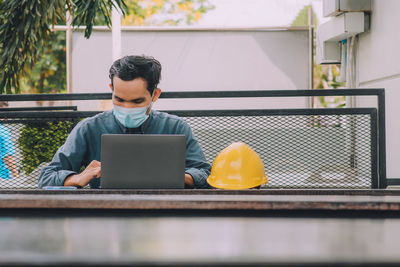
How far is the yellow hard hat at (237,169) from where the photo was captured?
180 cm

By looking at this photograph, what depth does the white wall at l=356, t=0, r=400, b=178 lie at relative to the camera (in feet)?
12.4

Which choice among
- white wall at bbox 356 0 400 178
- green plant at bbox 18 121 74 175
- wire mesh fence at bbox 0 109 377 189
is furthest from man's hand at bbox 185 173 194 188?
white wall at bbox 356 0 400 178

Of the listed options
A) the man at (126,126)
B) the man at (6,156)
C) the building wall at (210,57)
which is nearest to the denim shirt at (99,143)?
the man at (126,126)

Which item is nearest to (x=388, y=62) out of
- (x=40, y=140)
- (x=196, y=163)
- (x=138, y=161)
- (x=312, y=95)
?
(x=312, y=95)

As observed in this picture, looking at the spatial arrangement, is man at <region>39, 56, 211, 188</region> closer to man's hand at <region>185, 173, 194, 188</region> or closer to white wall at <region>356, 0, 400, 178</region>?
man's hand at <region>185, 173, 194, 188</region>

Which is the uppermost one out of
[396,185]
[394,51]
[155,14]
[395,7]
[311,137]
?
[155,14]

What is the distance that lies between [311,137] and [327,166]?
0.21 metres

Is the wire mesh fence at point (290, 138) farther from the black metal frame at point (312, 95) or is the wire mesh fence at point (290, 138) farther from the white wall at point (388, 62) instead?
the white wall at point (388, 62)

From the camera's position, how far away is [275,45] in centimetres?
662

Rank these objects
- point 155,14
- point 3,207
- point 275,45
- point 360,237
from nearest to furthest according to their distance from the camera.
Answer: point 360,237 → point 3,207 → point 275,45 → point 155,14

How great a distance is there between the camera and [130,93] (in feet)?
7.45

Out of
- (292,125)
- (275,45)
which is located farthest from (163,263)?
(275,45)

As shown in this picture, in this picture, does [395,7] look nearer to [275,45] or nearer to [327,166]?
[327,166]

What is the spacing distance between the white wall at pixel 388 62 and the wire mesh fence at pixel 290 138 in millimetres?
1101
